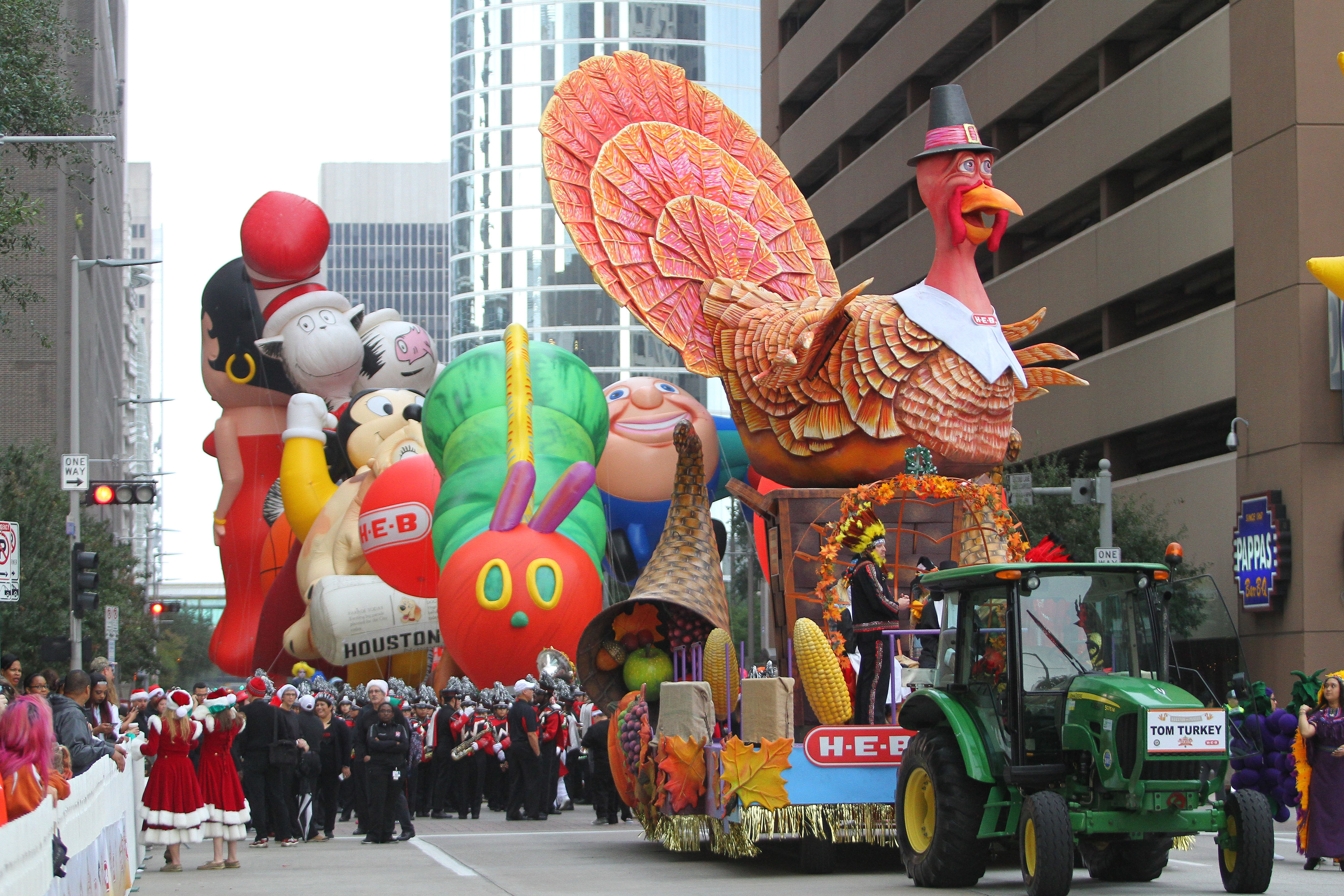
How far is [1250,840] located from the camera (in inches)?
417

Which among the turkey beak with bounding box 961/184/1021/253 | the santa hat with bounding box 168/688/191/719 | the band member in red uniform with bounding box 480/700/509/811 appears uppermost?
the turkey beak with bounding box 961/184/1021/253

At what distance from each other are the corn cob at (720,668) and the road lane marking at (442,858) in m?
2.64

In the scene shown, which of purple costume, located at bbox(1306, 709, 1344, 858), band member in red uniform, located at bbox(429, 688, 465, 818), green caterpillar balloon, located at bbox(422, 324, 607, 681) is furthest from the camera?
green caterpillar balloon, located at bbox(422, 324, 607, 681)

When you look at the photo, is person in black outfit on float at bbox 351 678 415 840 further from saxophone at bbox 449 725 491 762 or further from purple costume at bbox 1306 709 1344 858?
purple costume at bbox 1306 709 1344 858

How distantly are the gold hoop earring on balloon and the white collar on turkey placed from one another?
23937mm

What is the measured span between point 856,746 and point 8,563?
338 inches

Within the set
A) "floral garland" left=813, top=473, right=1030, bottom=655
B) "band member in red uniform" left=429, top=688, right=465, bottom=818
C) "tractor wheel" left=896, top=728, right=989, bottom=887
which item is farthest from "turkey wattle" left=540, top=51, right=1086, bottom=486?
"band member in red uniform" left=429, top=688, right=465, bottom=818

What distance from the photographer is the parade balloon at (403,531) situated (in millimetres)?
29562

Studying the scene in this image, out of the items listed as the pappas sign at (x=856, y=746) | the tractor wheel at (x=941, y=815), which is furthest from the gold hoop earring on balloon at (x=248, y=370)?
the tractor wheel at (x=941, y=815)

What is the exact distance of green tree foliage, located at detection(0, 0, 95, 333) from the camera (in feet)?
66.1

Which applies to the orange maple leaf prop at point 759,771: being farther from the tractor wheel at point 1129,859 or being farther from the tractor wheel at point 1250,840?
the tractor wheel at point 1250,840

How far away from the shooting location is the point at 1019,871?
13398mm

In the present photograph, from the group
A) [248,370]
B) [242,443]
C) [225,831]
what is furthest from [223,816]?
[242,443]

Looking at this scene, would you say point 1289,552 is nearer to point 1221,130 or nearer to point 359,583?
point 1221,130
